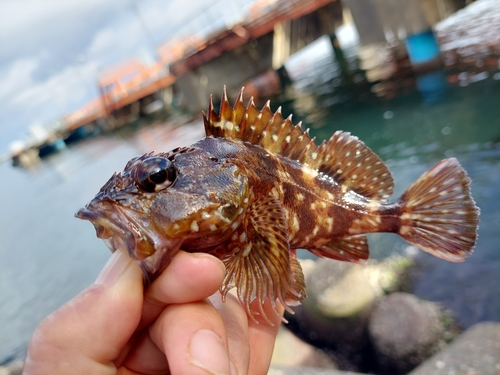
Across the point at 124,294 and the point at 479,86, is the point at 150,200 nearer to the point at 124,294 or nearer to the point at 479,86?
the point at 124,294

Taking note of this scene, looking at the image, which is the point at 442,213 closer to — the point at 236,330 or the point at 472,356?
the point at 236,330

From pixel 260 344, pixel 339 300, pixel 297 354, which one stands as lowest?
pixel 297 354

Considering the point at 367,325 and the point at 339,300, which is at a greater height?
the point at 339,300

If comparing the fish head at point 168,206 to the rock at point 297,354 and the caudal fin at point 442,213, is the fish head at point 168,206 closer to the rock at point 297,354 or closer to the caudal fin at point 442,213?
the caudal fin at point 442,213

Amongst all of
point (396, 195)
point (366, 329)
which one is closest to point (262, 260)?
point (366, 329)

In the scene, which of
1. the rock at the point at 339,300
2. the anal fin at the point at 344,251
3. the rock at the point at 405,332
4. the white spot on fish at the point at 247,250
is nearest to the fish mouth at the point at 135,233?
the white spot on fish at the point at 247,250

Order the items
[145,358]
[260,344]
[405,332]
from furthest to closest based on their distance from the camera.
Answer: [405,332], [260,344], [145,358]

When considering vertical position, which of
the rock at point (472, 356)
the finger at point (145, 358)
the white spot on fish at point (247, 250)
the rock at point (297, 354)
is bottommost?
the rock at point (297, 354)

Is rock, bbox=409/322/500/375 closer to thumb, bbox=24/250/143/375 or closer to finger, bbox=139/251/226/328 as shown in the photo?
finger, bbox=139/251/226/328
